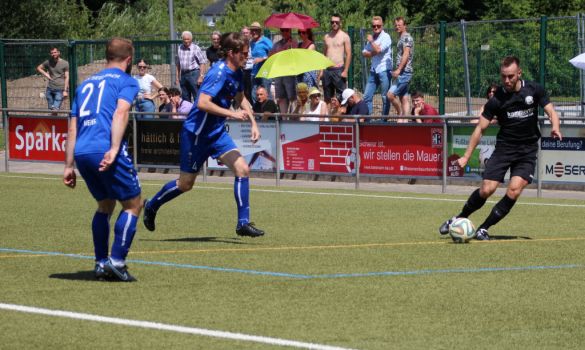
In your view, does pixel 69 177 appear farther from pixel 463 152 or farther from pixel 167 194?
pixel 463 152

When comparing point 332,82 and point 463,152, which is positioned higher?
point 332,82

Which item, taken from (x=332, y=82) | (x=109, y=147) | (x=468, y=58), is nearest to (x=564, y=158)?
(x=468, y=58)

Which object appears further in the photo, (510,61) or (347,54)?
(347,54)

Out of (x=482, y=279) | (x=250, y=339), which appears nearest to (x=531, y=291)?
(x=482, y=279)

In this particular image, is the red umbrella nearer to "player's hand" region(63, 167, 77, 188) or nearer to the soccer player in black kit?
the soccer player in black kit

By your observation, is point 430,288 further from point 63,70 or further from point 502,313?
point 63,70

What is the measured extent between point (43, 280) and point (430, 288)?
9.76 ft

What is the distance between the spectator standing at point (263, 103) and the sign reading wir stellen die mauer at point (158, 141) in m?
1.60

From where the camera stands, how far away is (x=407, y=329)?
25.4ft

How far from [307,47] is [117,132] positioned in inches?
585

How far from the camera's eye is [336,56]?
938 inches

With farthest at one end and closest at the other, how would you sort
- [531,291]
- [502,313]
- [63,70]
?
[63,70] → [531,291] → [502,313]

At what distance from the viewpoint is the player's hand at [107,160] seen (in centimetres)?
900

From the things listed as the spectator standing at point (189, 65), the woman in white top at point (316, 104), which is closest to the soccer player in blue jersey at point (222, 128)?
the woman in white top at point (316, 104)
